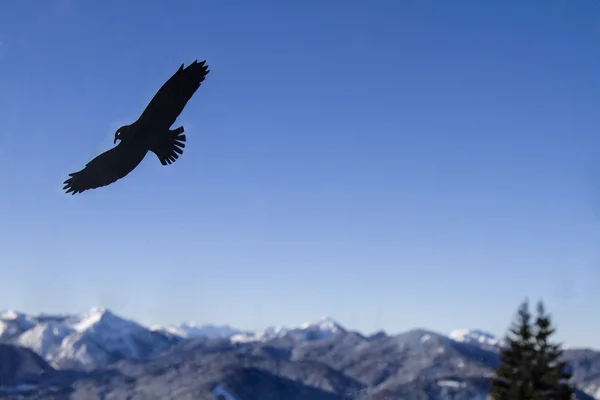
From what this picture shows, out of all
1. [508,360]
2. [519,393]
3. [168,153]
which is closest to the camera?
[168,153]

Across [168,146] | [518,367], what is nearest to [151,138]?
[168,146]

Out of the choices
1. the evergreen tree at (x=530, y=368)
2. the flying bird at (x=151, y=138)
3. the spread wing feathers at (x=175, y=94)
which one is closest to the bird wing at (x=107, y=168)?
Answer: the flying bird at (x=151, y=138)

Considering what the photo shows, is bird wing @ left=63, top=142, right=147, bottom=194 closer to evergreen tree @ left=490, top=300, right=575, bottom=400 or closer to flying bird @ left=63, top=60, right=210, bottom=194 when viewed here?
flying bird @ left=63, top=60, right=210, bottom=194

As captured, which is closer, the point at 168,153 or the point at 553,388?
the point at 168,153

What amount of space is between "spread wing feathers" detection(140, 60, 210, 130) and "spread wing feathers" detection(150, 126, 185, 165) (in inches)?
14.4

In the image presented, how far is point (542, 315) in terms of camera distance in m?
50.3

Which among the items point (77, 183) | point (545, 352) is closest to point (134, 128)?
point (77, 183)

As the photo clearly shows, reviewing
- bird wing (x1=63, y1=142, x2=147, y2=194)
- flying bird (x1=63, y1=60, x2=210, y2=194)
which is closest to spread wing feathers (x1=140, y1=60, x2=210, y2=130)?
flying bird (x1=63, y1=60, x2=210, y2=194)

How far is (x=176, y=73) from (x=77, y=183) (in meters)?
1.99

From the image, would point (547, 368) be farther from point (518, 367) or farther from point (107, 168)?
point (107, 168)

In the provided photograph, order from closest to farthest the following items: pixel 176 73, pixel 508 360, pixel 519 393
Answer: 1. pixel 176 73
2. pixel 519 393
3. pixel 508 360

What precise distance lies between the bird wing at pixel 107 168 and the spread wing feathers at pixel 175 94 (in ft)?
1.82

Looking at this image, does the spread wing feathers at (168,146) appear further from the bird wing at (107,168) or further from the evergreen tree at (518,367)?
the evergreen tree at (518,367)

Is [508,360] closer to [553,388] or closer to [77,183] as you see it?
[553,388]
